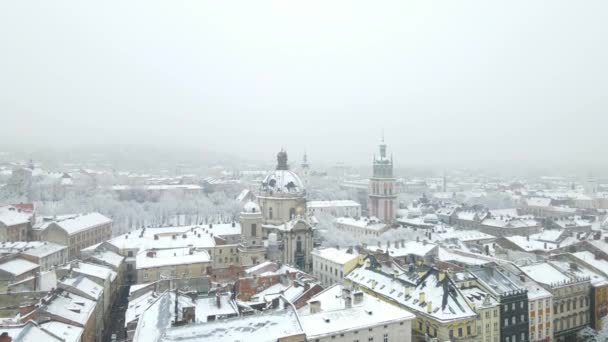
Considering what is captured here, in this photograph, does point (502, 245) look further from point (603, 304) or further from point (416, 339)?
point (416, 339)

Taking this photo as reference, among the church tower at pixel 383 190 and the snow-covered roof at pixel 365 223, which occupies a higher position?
the church tower at pixel 383 190

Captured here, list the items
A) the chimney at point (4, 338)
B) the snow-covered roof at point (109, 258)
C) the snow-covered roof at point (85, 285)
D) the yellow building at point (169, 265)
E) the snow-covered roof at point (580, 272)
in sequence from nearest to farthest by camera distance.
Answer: the chimney at point (4, 338) < the snow-covered roof at point (85, 285) < the snow-covered roof at point (580, 272) < the yellow building at point (169, 265) < the snow-covered roof at point (109, 258)

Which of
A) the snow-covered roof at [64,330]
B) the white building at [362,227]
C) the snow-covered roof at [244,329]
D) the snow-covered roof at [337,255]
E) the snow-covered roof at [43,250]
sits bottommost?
the white building at [362,227]

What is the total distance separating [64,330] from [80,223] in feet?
178

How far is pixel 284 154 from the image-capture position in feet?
304

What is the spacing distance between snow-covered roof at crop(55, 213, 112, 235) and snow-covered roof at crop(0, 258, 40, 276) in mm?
23943

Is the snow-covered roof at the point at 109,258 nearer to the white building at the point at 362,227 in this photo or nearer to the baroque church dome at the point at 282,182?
the baroque church dome at the point at 282,182

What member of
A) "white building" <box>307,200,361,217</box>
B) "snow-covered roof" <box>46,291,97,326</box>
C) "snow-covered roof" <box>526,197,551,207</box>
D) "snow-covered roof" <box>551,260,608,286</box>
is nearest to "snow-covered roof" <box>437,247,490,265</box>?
"snow-covered roof" <box>551,260,608,286</box>

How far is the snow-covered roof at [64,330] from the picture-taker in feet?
122

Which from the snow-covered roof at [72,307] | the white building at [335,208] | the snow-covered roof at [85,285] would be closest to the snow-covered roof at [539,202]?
the white building at [335,208]

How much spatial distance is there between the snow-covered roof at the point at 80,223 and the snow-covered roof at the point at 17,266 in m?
23.9

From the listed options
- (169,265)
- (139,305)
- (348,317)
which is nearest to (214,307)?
(139,305)

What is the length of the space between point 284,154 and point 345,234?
91.4 ft

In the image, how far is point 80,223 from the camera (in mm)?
88000
